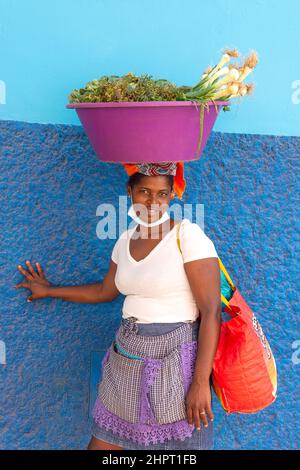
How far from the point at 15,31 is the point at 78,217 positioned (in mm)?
836

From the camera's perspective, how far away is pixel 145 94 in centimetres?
195

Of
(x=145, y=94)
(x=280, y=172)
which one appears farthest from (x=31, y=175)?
(x=280, y=172)

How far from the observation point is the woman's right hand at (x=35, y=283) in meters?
2.55

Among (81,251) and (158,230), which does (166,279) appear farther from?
(81,251)

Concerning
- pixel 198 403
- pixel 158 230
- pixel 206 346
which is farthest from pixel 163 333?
pixel 158 230

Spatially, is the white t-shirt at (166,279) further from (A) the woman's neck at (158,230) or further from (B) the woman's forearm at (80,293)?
(B) the woman's forearm at (80,293)

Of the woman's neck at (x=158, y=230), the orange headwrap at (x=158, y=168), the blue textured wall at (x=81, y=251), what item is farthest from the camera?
the blue textured wall at (x=81, y=251)

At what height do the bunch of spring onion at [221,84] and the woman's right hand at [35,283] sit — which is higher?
the bunch of spring onion at [221,84]

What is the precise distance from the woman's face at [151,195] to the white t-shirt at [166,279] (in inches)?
4.3

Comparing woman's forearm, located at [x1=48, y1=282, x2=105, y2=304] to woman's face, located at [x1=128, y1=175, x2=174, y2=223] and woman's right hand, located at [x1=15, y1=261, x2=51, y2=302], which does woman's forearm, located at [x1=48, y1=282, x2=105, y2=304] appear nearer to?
woman's right hand, located at [x1=15, y1=261, x2=51, y2=302]

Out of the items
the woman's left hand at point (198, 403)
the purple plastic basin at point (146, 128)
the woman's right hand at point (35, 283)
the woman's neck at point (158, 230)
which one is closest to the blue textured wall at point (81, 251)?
the woman's right hand at point (35, 283)

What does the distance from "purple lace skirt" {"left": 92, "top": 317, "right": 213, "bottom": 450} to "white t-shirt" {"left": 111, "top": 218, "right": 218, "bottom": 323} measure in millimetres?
44

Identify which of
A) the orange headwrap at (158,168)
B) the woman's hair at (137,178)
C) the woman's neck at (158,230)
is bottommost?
the woman's neck at (158,230)

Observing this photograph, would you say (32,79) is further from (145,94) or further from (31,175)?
(145,94)
